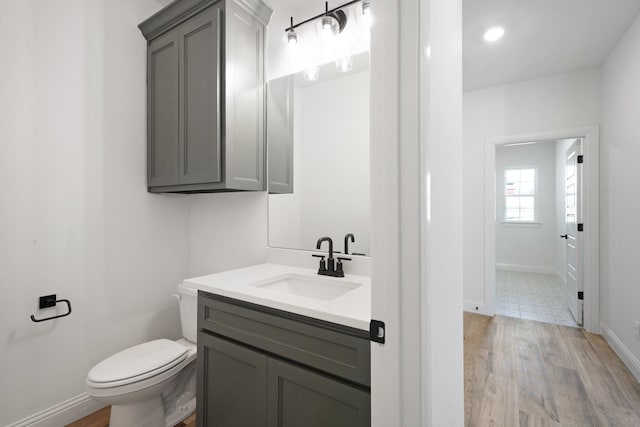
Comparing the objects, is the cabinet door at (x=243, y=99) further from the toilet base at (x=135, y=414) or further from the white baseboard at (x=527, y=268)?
the white baseboard at (x=527, y=268)

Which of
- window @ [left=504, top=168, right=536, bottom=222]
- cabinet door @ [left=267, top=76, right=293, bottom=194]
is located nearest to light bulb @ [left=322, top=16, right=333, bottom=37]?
cabinet door @ [left=267, top=76, right=293, bottom=194]

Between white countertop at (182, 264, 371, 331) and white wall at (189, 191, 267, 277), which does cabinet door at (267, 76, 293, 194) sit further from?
white countertop at (182, 264, 371, 331)

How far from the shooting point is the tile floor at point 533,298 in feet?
11.3

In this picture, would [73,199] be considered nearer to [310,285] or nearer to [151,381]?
[151,381]

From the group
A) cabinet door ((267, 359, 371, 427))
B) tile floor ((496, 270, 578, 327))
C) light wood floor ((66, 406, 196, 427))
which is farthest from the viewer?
tile floor ((496, 270, 578, 327))

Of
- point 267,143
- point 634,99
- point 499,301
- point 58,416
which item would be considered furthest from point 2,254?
point 499,301

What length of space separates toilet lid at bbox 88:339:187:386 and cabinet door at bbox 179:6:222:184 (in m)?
0.99

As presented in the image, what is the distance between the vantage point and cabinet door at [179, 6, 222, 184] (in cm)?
166

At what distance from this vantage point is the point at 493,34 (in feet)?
7.98

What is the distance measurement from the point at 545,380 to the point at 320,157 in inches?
91.5

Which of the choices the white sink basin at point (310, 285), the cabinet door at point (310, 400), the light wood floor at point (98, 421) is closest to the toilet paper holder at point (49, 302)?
the light wood floor at point (98, 421)

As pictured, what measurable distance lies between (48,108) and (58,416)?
1.79 m

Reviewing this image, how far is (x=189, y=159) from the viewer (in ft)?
5.97

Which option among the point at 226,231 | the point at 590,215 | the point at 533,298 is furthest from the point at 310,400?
the point at 533,298
